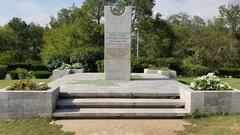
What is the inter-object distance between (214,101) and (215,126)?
1.09 metres

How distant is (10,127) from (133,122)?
234cm

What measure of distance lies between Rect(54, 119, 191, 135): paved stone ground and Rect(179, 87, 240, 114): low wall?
23.1 inches

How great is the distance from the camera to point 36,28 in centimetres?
5088

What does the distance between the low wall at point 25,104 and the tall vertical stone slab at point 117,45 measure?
18.7 feet

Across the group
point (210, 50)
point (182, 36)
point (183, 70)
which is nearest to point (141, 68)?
point (183, 70)

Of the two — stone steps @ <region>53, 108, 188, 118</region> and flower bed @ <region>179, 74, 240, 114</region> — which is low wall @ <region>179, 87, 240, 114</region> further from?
stone steps @ <region>53, 108, 188, 118</region>

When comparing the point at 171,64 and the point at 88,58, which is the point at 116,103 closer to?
the point at 88,58

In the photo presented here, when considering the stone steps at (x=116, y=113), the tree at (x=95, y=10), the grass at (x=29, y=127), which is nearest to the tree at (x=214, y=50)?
the tree at (x=95, y=10)

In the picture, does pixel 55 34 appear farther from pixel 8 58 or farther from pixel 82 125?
pixel 82 125

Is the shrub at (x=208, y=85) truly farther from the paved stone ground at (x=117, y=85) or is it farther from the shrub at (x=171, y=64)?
the shrub at (x=171, y=64)

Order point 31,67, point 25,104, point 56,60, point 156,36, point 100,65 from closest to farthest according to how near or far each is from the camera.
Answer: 1. point 25,104
2. point 100,65
3. point 56,60
4. point 31,67
5. point 156,36

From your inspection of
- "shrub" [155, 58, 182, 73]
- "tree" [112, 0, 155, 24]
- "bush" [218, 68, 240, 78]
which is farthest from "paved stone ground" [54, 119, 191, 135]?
"tree" [112, 0, 155, 24]

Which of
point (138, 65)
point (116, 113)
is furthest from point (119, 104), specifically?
point (138, 65)

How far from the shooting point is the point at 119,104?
8070 mm
